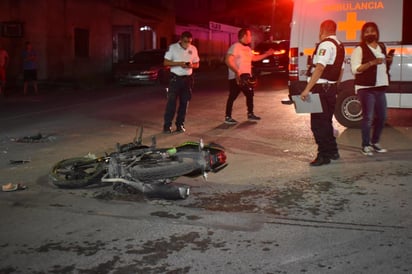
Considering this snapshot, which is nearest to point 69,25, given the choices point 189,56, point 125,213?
point 189,56

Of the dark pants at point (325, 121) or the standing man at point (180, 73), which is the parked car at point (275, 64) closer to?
the standing man at point (180, 73)

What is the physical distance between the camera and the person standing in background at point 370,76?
7.71 metres

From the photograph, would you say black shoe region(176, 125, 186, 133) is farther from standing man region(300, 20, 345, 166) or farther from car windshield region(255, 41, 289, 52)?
car windshield region(255, 41, 289, 52)

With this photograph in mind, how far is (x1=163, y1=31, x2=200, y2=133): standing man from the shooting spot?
10.1 metres

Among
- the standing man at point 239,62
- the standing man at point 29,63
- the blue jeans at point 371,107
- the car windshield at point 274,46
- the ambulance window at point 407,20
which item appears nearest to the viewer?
the blue jeans at point 371,107

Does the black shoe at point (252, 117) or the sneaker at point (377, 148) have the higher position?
the black shoe at point (252, 117)

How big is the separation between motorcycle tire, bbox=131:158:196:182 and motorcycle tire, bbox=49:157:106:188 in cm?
57

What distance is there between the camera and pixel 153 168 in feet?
19.6

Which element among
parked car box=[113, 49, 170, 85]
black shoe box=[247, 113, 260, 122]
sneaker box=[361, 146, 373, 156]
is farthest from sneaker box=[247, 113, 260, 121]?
parked car box=[113, 49, 170, 85]

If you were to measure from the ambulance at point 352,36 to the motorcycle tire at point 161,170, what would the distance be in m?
4.43

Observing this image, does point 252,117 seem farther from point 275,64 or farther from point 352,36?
point 275,64

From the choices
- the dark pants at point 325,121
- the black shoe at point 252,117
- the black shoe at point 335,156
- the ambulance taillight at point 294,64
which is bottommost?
the black shoe at point 335,156

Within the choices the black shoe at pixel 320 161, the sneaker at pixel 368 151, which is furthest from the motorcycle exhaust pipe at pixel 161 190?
the sneaker at pixel 368 151

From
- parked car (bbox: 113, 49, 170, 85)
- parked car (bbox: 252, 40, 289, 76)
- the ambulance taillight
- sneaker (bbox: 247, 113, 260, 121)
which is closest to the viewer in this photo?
the ambulance taillight
